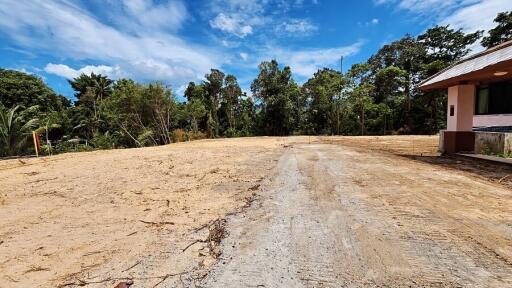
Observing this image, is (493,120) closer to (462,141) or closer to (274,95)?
(462,141)

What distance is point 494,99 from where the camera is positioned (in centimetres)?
1200

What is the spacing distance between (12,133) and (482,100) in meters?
22.7

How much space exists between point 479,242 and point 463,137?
7948 mm

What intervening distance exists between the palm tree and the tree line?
5.30m

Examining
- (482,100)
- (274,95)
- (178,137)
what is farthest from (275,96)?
(482,100)

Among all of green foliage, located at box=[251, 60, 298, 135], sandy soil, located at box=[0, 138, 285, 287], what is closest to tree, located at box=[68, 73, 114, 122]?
green foliage, located at box=[251, 60, 298, 135]

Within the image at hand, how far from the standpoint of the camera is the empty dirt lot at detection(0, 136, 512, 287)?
2441mm

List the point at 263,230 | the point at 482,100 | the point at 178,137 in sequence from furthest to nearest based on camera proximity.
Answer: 1. the point at 178,137
2. the point at 482,100
3. the point at 263,230

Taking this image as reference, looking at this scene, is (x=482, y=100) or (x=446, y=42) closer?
(x=482, y=100)

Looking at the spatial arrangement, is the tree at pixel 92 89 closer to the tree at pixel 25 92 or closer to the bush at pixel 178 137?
the tree at pixel 25 92

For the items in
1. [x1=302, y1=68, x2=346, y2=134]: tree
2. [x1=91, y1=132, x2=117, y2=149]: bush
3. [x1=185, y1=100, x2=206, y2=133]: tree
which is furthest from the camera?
[x1=302, y1=68, x2=346, y2=134]: tree

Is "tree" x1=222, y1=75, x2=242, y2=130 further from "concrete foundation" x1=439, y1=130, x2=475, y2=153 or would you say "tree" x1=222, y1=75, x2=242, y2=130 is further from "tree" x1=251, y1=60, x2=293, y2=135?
"concrete foundation" x1=439, y1=130, x2=475, y2=153

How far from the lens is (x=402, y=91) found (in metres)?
26.3

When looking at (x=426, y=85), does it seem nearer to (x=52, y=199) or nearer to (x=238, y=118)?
(x=52, y=199)
